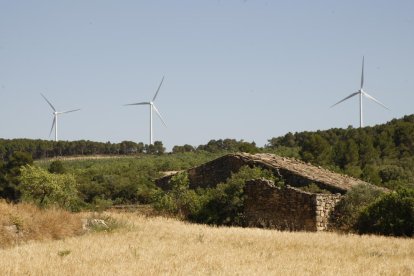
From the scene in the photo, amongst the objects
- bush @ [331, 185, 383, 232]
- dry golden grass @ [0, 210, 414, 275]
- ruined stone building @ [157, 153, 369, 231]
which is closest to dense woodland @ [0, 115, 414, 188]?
ruined stone building @ [157, 153, 369, 231]

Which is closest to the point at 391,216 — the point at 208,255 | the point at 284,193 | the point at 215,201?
the point at 284,193

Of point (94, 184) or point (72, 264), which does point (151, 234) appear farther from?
point (94, 184)

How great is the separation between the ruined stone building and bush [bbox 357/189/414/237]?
1.89 m

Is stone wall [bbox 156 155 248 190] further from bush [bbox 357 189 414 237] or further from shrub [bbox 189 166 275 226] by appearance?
bush [bbox 357 189 414 237]

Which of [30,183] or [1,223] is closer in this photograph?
[1,223]

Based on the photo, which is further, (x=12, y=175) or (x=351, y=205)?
(x=12, y=175)

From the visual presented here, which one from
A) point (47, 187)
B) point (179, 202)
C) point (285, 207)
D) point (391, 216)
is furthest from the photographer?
point (47, 187)

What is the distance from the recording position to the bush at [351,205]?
23.3 metres

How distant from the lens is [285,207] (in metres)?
24.8

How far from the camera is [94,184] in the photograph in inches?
1882

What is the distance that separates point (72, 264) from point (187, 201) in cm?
1577

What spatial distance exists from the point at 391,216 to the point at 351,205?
242cm

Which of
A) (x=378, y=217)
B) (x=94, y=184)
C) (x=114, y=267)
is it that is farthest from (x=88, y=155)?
(x=114, y=267)

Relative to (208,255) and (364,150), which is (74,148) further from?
(208,255)
